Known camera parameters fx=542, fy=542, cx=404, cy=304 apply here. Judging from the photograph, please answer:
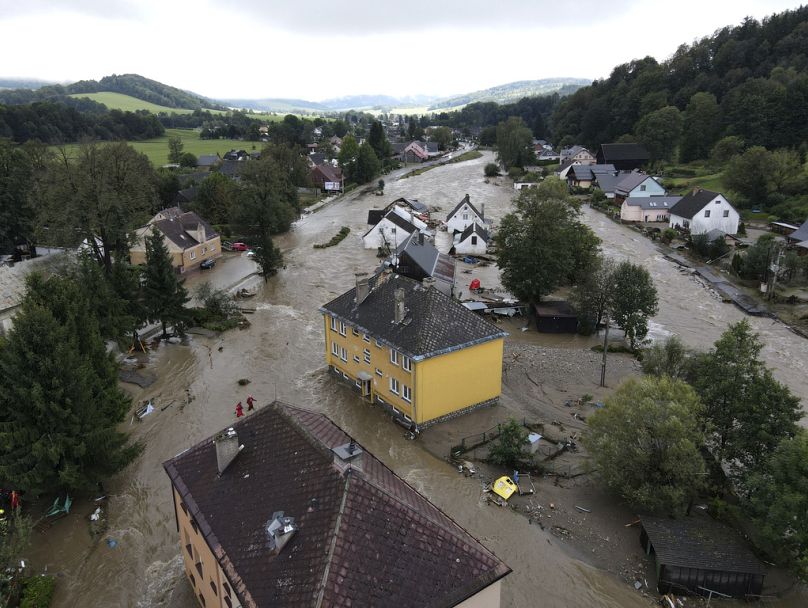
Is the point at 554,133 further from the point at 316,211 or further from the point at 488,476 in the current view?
the point at 488,476

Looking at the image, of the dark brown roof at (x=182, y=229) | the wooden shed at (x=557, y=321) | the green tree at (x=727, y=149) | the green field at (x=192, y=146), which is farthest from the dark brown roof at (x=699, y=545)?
the green field at (x=192, y=146)

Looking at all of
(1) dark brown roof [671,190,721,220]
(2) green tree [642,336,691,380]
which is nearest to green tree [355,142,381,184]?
(1) dark brown roof [671,190,721,220]

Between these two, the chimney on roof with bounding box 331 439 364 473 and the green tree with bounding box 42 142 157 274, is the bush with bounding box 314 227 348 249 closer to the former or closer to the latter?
the green tree with bounding box 42 142 157 274

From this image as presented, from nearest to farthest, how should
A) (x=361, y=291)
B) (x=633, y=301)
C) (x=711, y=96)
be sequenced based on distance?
(x=361, y=291)
(x=633, y=301)
(x=711, y=96)

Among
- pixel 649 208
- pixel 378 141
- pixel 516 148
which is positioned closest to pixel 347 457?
pixel 649 208

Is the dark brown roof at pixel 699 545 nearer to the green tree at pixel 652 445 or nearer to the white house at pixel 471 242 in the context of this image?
the green tree at pixel 652 445

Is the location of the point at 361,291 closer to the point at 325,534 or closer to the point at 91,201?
the point at 325,534
